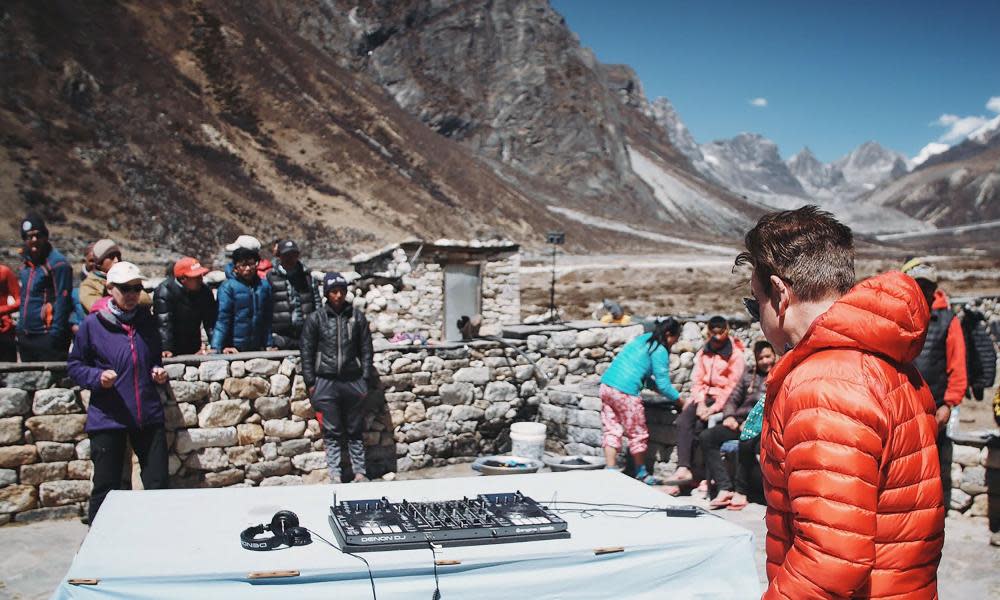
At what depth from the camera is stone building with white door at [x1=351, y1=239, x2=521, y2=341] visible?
13.7m

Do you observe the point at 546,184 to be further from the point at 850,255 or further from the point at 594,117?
the point at 850,255

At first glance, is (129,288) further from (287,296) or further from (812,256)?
(812,256)

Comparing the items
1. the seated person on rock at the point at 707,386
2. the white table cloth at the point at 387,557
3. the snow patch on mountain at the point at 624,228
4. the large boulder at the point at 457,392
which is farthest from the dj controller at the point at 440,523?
the snow patch on mountain at the point at 624,228

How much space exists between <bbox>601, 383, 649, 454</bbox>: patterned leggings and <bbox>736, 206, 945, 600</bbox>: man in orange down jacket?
4.98 metres

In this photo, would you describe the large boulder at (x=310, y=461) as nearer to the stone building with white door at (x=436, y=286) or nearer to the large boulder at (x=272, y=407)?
the large boulder at (x=272, y=407)

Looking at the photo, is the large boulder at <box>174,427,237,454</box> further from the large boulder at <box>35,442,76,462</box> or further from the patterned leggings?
the patterned leggings

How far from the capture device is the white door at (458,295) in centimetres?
1439

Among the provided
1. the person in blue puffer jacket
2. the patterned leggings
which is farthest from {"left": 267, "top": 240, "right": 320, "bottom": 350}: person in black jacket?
the patterned leggings

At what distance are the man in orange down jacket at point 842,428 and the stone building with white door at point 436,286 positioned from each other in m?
11.0

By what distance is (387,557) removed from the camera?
3.25 meters

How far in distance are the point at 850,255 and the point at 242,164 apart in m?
46.4

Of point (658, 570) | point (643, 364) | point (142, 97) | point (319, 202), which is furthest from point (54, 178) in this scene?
point (658, 570)

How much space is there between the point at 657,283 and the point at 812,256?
36808mm

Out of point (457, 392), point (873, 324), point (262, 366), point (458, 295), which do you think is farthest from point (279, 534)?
point (458, 295)
